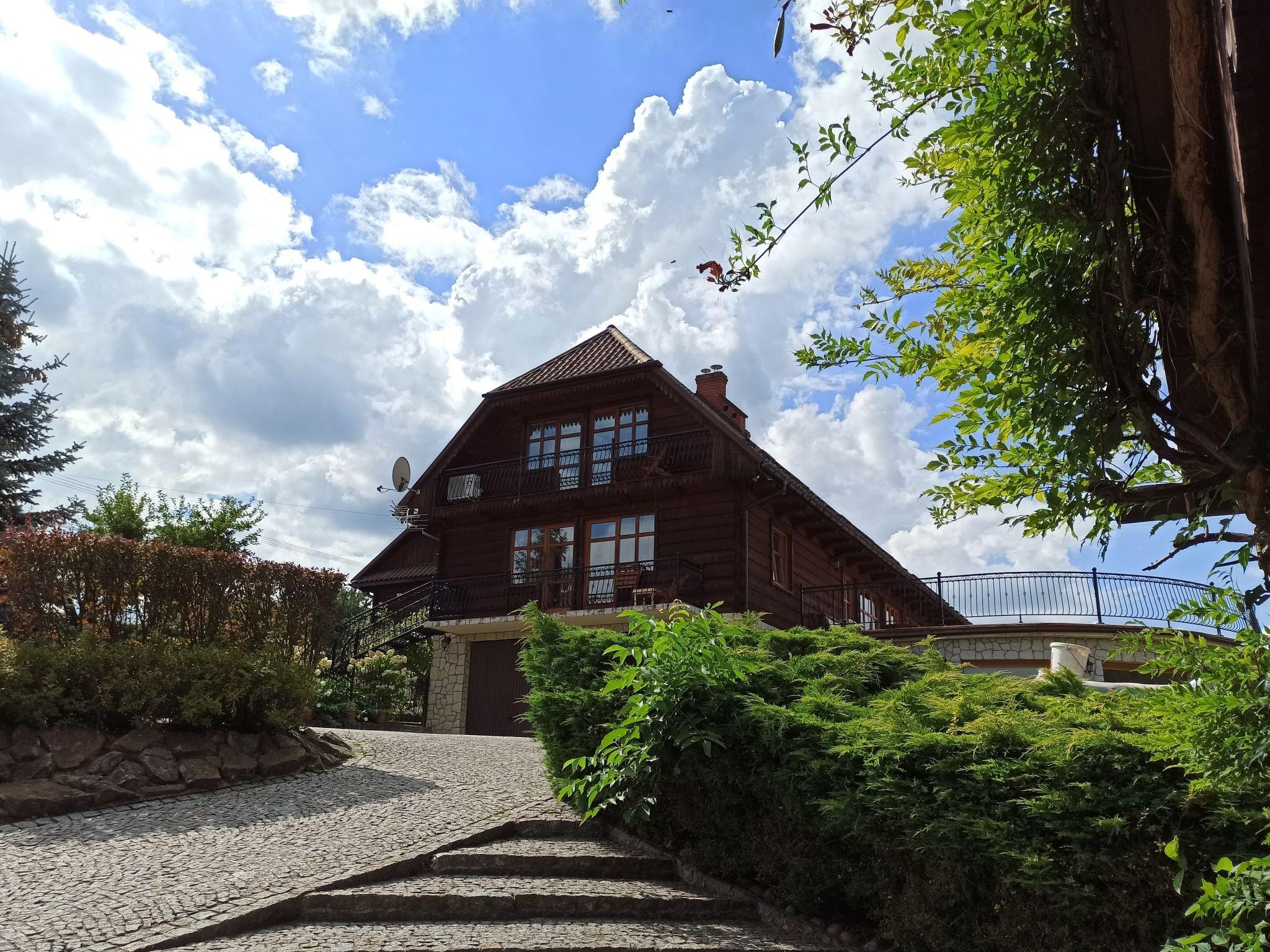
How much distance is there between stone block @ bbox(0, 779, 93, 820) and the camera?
8172 millimetres

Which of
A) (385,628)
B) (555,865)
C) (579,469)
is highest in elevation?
(579,469)

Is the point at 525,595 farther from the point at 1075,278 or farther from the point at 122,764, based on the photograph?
the point at 1075,278

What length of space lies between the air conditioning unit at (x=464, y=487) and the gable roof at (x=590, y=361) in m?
2.00

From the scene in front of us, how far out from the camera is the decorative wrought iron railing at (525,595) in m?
Result: 19.2

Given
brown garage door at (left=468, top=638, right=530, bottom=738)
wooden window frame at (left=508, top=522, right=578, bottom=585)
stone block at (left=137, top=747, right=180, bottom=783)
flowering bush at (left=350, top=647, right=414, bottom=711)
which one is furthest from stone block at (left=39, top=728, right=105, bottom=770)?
wooden window frame at (left=508, top=522, right=578, bottom=585)

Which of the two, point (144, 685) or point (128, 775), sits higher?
point (144, 685)

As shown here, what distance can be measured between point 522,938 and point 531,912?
621 millimetres

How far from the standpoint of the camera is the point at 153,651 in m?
10.2

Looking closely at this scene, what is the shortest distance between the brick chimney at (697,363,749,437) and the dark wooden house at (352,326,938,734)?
0.14 feet

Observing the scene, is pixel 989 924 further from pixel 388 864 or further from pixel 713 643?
pixel 388 864

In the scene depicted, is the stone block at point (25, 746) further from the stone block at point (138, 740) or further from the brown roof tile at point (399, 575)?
the brown roof tile at point (399, 575)

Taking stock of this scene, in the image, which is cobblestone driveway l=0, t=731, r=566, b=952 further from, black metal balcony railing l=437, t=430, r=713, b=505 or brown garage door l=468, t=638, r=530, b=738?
black metal balcony railing l=437, t=430, r=713, b=505

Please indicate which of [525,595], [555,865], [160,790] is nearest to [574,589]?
[525,595]

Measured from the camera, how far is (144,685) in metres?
9.72
